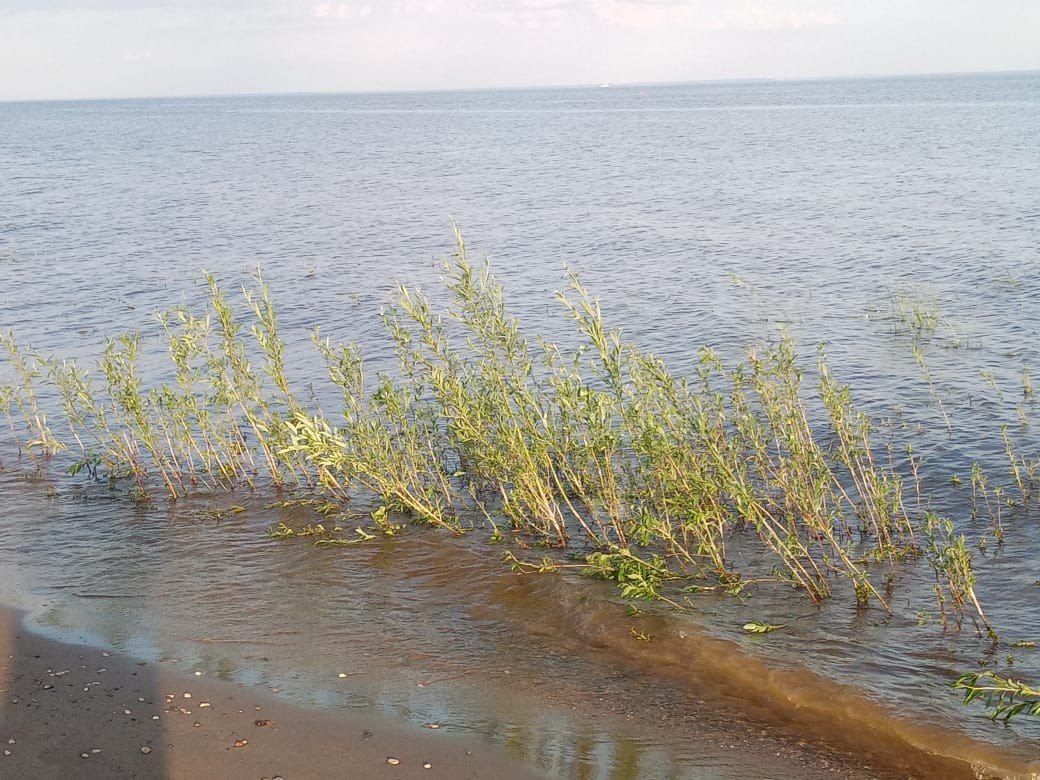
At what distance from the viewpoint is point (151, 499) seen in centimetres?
1494

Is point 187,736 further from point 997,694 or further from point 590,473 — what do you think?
point 997,694

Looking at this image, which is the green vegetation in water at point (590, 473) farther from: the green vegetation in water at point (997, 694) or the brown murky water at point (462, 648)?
the green vegetation in water at point (997, 694)

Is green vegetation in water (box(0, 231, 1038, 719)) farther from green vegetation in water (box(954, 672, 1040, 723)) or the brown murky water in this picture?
green vegetation in water (box(954, 672, 1040, 723))

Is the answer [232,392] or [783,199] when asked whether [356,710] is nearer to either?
[232,392]

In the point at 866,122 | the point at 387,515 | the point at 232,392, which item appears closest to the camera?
the point at 387,515

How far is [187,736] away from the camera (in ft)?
28.0

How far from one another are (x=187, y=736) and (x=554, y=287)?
73.7 ft

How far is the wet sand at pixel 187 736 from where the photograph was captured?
812 centimetres

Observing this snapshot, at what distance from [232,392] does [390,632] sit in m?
5.47

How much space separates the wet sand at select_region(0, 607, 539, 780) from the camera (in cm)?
812

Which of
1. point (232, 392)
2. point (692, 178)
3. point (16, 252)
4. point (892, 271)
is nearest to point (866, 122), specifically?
point (692, 178)

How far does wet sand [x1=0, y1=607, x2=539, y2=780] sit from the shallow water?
1.73 feet

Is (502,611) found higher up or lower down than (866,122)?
lower down

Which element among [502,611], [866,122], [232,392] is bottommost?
[502,611]
